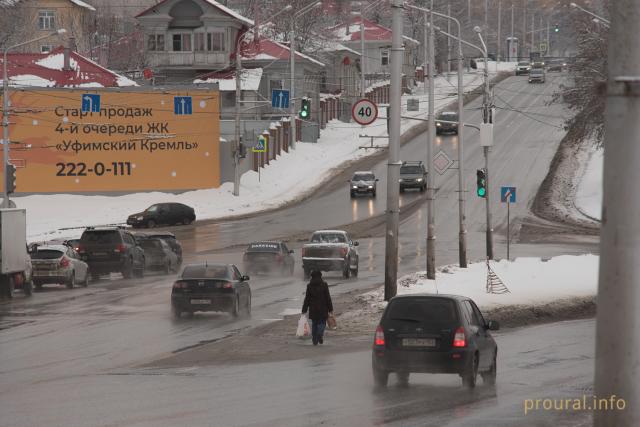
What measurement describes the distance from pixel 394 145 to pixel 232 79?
67.7 meters

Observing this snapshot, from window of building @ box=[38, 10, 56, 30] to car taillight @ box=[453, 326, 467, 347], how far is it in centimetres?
12115

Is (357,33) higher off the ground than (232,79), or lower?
higher

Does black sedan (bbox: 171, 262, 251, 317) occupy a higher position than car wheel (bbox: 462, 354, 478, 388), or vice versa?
car wheel (bbox: 462, 354, 478, 388)

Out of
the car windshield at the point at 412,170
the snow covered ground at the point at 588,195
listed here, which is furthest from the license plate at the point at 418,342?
the car windshield at the point at 412,170

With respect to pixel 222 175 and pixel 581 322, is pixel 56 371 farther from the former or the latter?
pixel 222 175

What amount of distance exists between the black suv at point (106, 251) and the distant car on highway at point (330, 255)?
20.9ft

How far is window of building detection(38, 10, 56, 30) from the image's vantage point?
131 meters

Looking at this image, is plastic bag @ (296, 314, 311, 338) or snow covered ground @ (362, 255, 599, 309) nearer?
plastic bag @ (296, 314, 311, 338)

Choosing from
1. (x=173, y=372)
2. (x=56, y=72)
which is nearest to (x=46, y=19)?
(x=56, y=72)

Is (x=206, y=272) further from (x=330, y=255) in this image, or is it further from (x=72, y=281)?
(x=330, y=255)

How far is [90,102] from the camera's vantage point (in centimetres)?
6931

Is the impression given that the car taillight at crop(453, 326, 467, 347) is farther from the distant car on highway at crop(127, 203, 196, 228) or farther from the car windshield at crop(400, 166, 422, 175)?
the car windshield at crop(400, 166, 422, 175)

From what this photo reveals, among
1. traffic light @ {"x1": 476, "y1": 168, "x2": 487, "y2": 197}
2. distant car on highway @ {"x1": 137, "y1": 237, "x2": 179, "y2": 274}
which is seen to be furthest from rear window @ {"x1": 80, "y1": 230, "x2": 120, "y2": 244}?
traffic light @ {"x1": 476, "y1": 168, "x2": 487, "y2": 197}

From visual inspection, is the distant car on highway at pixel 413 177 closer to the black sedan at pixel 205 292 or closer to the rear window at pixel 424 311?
the black sedan at pixel 205 292
